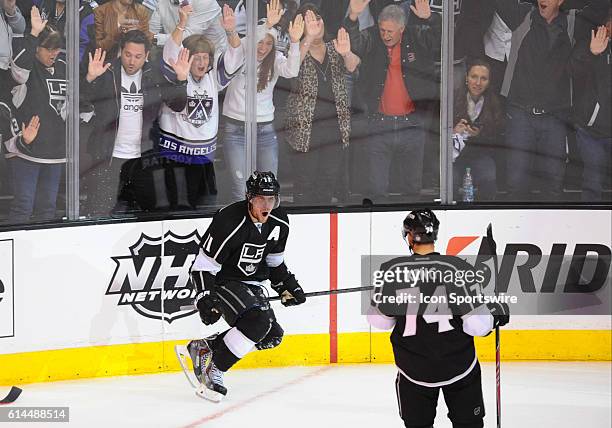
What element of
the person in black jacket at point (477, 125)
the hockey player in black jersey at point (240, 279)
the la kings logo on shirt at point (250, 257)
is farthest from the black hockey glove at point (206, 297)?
the person in black jacket at point (477, 125)

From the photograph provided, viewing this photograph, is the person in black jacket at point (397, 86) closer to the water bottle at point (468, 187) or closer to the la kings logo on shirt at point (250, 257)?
the water bottle at point (468, 187)

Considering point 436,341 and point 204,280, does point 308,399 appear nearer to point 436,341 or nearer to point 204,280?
point 204,280

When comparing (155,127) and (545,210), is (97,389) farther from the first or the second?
(545,210)

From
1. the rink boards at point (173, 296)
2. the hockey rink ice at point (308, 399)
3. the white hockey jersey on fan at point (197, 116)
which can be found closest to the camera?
the hockey rink ice at point (308, 399)

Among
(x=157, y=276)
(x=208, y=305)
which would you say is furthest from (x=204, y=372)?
(x=157, y=276)

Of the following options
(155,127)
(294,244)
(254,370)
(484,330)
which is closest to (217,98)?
(155,127)

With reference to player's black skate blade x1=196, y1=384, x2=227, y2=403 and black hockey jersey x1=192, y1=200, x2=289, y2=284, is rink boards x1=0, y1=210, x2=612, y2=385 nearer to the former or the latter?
black hockey jersey x1=192, y1=200, x2=289, y2=284

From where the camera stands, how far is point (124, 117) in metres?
6.17

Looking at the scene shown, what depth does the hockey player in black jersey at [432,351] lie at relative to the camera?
3629 millimetres

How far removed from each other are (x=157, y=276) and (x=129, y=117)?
2.77 ft

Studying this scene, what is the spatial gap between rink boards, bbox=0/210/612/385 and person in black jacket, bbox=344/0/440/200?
371 mm

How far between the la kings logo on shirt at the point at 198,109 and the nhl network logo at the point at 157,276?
629mm

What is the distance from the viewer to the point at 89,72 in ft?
19.7

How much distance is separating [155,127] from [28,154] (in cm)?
74
